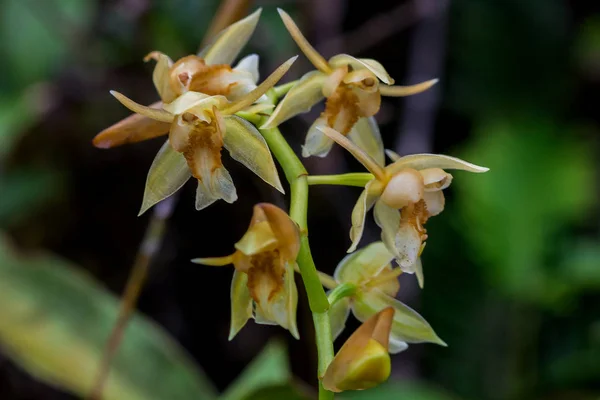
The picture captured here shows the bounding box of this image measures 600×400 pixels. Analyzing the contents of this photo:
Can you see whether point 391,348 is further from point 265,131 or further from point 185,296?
point 185,296

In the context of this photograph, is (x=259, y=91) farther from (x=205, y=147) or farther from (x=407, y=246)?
(x=407, y=246)

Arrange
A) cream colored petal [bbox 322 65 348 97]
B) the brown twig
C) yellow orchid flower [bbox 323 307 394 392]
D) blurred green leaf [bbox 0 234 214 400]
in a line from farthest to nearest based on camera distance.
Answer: blurred green leaf [bbox 0 234 214 400], the brown twig, cream colored petal [bbox 322 65 348 97], yellow orchid flower [bbox 323 307 394 392]

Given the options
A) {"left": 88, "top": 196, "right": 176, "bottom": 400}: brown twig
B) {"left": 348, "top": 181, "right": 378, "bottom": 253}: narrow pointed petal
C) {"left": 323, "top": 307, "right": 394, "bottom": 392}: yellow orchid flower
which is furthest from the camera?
{"left": 88, "top": 196, "right": 176, "bottom": 400}: brown twig

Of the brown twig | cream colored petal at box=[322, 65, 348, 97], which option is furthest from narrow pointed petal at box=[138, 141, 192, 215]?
the brown twig

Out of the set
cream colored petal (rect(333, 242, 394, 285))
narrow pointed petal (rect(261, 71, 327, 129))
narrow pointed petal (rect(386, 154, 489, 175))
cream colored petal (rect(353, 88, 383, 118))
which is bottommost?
cream colored petal (rect(333, 242, 394, 285))

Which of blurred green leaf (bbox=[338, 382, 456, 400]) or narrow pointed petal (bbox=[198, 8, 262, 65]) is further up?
narrow pointed petal (bbox=[198, 8, 262, 65])

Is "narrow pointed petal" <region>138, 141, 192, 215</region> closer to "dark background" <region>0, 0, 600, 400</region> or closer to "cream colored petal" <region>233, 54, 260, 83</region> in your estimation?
→ "cream colored petal" <region>233, 54, 260, 83</region>

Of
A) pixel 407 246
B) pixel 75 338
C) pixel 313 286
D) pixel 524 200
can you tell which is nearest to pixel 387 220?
pixel 407 246
